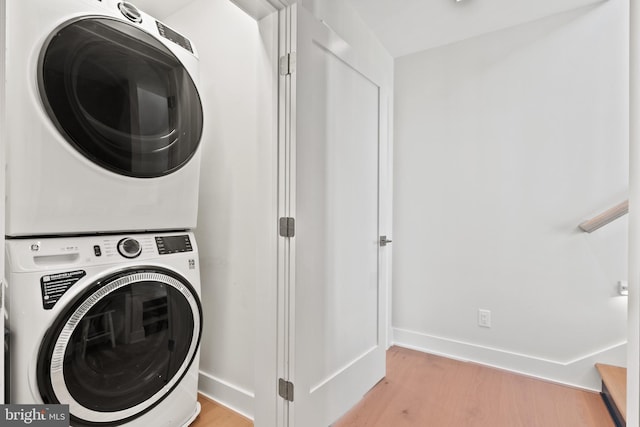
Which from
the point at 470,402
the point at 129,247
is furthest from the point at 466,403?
the point at 129,247

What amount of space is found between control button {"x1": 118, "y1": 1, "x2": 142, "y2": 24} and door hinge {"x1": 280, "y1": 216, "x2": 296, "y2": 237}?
3.50 ft

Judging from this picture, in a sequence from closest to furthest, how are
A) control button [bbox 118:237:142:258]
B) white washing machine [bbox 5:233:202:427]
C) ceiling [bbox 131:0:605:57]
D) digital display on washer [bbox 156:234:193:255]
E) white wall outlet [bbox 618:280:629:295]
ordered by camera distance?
white washing machine [bbox 5:233:202:427] < control button [bbox 118:237:142:258] < digital display on washer [bbox 156:234:193:255] < white wall outlet [bbox 618:280:629:295] < ceiling [bbox 131:0:605:57]

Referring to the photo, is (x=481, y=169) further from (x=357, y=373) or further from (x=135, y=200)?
(x=135, y=200)

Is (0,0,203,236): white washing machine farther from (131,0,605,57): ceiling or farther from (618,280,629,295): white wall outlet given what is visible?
(618,280,629,295): white wall outlet

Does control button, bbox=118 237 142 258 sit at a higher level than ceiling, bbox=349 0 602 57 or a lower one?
lower

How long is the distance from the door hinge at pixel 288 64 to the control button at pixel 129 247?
964 millimetres

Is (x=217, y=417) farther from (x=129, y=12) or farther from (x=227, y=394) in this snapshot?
(x=129, y=12)

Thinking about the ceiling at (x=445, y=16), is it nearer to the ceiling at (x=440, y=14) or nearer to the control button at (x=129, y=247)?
the ceiling at (x=440, y=14)

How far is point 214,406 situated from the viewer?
180cm

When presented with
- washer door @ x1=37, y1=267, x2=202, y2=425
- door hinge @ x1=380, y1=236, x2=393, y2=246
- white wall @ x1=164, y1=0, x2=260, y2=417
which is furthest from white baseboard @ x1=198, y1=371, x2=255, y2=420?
door hinge @ x1=380, y1=236, x2=393, y2=246

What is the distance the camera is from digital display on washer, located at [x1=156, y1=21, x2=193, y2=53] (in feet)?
4.99

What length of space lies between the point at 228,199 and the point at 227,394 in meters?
1.08

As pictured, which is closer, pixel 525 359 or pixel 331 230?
pixel 331 230

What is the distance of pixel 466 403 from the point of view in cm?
186
